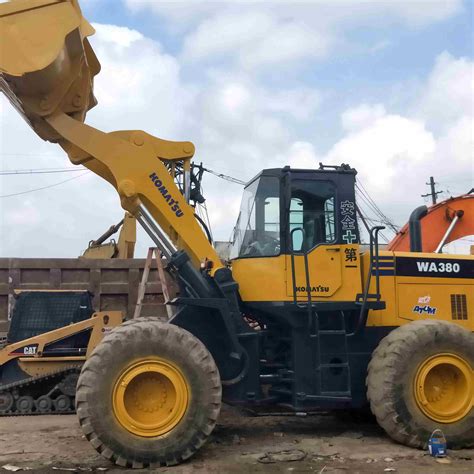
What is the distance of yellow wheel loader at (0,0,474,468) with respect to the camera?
18.9ft

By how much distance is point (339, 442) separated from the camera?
21.4 feet

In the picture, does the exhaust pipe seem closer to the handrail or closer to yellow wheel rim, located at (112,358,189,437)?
the handrail

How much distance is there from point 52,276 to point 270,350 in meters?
5.89

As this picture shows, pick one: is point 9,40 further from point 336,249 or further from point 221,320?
point 336,249

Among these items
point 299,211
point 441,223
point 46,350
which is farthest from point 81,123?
point 441,223

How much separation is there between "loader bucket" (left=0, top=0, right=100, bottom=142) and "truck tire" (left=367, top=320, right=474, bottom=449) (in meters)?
4.50

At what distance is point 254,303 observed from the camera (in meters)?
6.54

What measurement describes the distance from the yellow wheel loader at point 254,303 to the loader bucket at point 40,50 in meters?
0.01

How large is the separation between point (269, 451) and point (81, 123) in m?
4.10

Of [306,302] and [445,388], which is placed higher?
[306,302]

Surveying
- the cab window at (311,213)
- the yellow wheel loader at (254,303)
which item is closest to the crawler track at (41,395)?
the yellow wheel loader at (254,303)

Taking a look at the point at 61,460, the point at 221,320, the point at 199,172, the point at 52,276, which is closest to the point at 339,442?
the point at 221,320

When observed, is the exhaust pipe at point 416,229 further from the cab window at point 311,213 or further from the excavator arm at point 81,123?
the excavator arm at point 81,123

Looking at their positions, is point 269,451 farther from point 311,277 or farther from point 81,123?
point 81,123
